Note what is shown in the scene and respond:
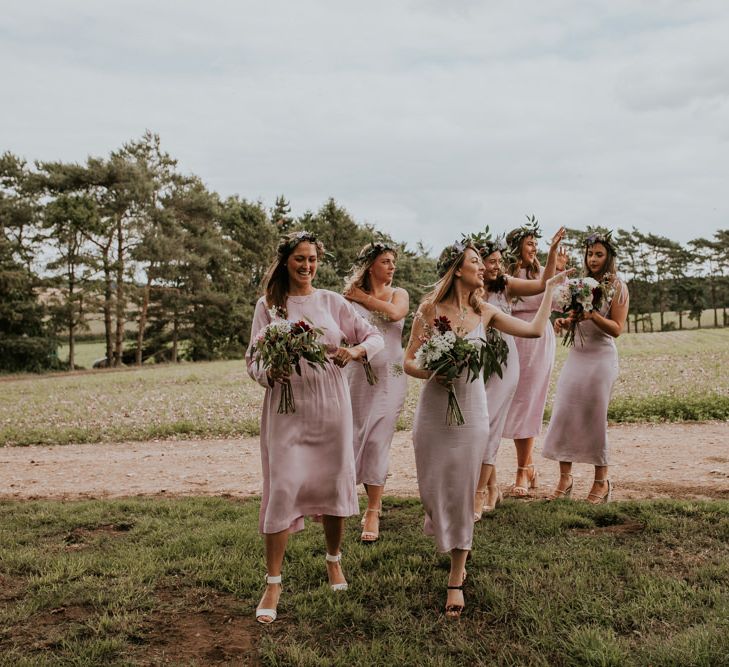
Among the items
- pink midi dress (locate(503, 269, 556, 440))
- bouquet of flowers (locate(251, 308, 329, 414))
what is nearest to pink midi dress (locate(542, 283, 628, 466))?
pink midi dress (locate(503, 269, 556, 440))

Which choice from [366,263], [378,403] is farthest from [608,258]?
[378,403]

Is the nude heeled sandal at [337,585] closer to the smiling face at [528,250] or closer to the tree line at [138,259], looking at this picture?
the smiling face at [528,250]

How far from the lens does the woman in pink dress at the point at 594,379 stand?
24.4 ft

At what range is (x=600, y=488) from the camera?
297 inches

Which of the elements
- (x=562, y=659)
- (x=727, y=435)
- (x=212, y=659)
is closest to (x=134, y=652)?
(x=212, y=659)

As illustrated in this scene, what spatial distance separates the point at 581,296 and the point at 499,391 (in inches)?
52.6

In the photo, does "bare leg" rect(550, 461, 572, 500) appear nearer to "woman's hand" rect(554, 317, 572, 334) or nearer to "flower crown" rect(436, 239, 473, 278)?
"woman's hand" rect(554, 317, 572, 334)

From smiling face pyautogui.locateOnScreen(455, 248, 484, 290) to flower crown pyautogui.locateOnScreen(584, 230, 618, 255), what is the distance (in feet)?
8.95

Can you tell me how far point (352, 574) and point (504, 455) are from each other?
6.15 metres

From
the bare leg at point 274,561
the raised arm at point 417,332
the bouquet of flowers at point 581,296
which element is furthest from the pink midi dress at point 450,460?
the bouquet of flowers at point 581,296

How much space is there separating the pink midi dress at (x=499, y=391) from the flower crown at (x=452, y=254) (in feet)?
5.79

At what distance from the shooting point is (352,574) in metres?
5.67

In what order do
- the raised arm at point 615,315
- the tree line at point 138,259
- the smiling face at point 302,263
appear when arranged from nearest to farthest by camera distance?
the smiling face at point 302,263
the raised arm at point 615,315
the tree line at point 138,259

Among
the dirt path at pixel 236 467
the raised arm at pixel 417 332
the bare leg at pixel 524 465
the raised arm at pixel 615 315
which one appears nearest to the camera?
the raised arm at pixel 417 332
